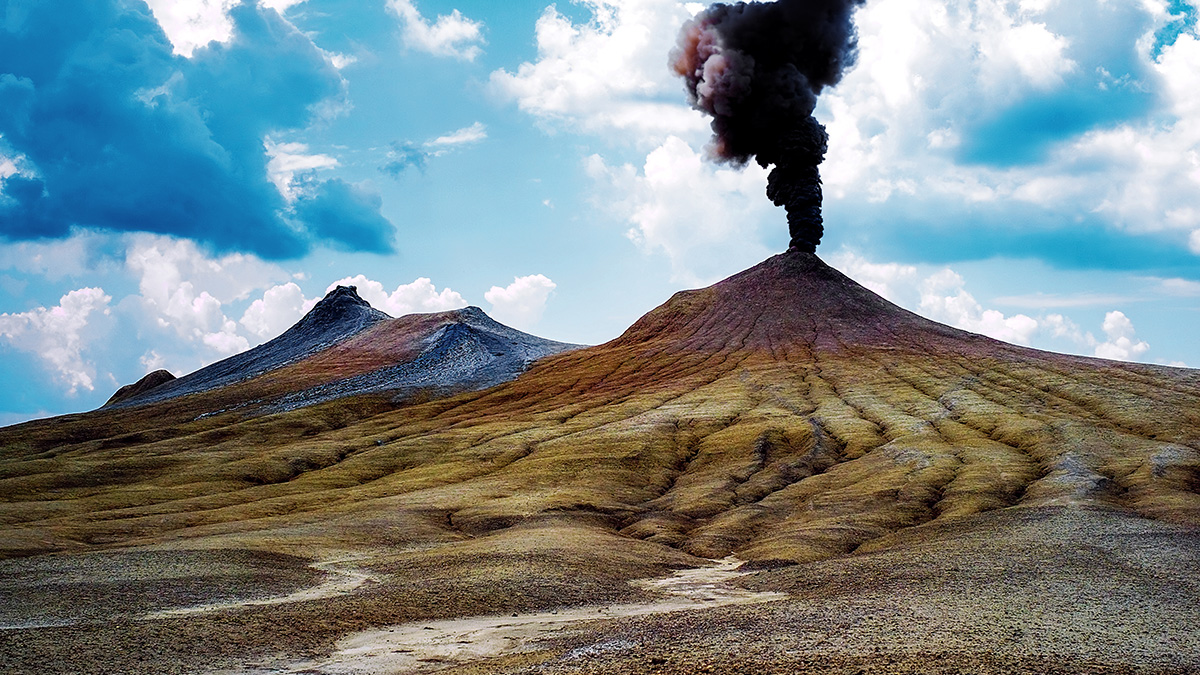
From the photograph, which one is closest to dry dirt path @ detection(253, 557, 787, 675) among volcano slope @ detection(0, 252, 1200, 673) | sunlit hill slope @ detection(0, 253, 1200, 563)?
volcano slope @ detection(0, 252, 1200, 673)

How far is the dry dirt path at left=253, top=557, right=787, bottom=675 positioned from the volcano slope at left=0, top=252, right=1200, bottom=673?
1188 millimetres

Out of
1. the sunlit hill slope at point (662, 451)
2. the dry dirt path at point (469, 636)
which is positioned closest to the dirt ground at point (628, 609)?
the dry dirt path at point (469, 636)

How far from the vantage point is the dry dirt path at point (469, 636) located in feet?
127

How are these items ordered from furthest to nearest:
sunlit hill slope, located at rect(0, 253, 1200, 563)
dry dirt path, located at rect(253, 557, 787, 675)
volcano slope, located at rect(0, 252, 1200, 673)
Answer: sunlit hill slope, located at rect(0, 253, 1200, 563), dry dirt path, located at rect(253, 557, 787, 675), volcano slope, located at rect(0, 252, 1200, 673)

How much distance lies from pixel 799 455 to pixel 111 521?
78226 millimetres

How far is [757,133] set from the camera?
198125mm

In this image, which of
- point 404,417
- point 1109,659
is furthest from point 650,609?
point 404,417

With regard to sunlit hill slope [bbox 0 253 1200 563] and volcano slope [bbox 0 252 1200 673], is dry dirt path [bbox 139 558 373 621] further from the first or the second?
sunlit hill slope [bbox 0 253 1200 563]

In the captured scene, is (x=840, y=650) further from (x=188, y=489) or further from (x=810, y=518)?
(x=188, y=489)

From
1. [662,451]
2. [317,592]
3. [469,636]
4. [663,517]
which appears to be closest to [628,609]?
[469,636]

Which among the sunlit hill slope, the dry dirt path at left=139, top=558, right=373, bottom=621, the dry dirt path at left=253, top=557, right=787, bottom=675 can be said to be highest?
the sunlit hill slope

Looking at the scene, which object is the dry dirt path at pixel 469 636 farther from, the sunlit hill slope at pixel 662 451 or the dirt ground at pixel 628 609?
the sunlit hill slope at pixel 662 451

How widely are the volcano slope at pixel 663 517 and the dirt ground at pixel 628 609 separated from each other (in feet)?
0.85

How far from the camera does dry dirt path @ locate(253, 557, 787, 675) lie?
127ft
